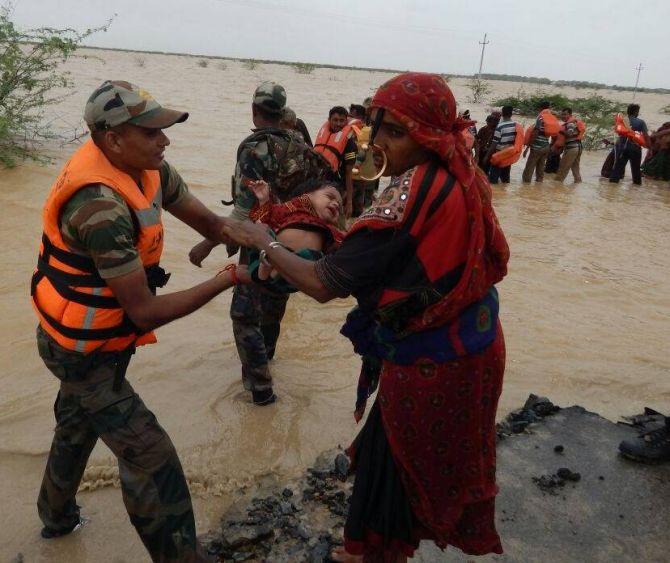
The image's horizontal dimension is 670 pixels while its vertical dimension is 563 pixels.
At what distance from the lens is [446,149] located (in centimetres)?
175

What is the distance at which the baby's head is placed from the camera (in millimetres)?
2262

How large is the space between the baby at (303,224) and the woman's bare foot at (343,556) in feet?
3.79

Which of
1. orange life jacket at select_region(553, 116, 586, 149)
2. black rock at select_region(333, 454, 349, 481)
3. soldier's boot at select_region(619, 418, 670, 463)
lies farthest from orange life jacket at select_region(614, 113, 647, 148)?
black rock at select_region(333, 454, 349, 481)

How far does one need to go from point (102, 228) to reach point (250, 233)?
0.48 meters

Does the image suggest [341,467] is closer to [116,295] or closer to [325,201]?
[325,201]

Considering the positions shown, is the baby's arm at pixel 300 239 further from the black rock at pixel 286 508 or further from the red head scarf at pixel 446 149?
the black rock at pixel 286 508

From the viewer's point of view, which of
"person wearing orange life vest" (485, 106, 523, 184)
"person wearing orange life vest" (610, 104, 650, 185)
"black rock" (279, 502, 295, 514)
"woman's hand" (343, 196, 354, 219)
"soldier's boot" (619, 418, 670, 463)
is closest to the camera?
"black rock" (279, 502, 295, 514)

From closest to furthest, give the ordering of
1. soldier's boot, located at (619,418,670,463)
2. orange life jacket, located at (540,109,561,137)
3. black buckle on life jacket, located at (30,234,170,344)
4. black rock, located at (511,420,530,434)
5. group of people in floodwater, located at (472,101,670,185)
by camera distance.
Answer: black buckle on life jacket, located at (30,234,170,344)
soldier's boot, located at (619,418,670,463)
black rock, located at (511,420,530,434)
group of people in floodwater, located at (472,101,670,185)
orange life jacket, located at (540,109,561,137)

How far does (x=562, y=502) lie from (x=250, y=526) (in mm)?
1523

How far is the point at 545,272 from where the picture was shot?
6699 millimetres

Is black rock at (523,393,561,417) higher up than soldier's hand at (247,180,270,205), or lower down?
lower down

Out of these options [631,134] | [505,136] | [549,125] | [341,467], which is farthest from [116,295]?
[631,134]

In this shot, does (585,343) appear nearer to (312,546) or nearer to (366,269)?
(312,546)

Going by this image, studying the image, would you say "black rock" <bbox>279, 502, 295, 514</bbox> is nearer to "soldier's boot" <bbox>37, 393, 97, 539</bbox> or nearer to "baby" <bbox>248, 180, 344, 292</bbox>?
"soldier's boot" <bbox>37, 393, 97, 539</bbox>
